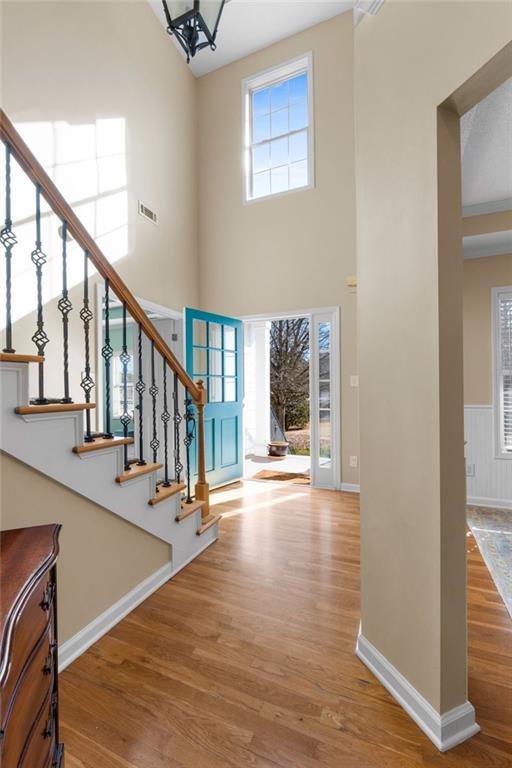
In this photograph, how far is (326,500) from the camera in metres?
3.77

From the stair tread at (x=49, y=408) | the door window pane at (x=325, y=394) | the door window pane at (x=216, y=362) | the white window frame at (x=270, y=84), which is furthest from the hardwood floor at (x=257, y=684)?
the white window frame at (x=270, y=84)

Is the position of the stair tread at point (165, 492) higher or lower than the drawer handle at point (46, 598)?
lower

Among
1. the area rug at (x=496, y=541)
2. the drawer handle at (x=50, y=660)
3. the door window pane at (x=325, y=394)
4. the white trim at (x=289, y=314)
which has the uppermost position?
the white trim at (x=289, y=314)

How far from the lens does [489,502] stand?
371 cm

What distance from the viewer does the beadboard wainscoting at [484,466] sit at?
367 cm

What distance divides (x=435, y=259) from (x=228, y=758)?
1.82 m

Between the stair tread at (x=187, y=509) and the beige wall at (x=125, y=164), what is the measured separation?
19 cm

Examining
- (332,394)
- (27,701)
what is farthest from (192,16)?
(332,394)

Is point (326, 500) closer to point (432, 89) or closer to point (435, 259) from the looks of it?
point (435, 259)

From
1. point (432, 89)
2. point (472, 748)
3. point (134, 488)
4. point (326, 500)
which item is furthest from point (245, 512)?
point (432, 89)

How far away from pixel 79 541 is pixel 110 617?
486 mm

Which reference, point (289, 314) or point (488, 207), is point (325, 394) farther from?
point (488, 207)

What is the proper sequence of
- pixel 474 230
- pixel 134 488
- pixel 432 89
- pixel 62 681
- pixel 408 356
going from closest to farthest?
pixel 432 89 → pixel 408 356 → pixel 62 681 → pixel 134 488 → pixel 474 230

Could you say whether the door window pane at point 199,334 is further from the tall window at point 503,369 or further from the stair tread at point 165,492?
the tall window at point 503,369
